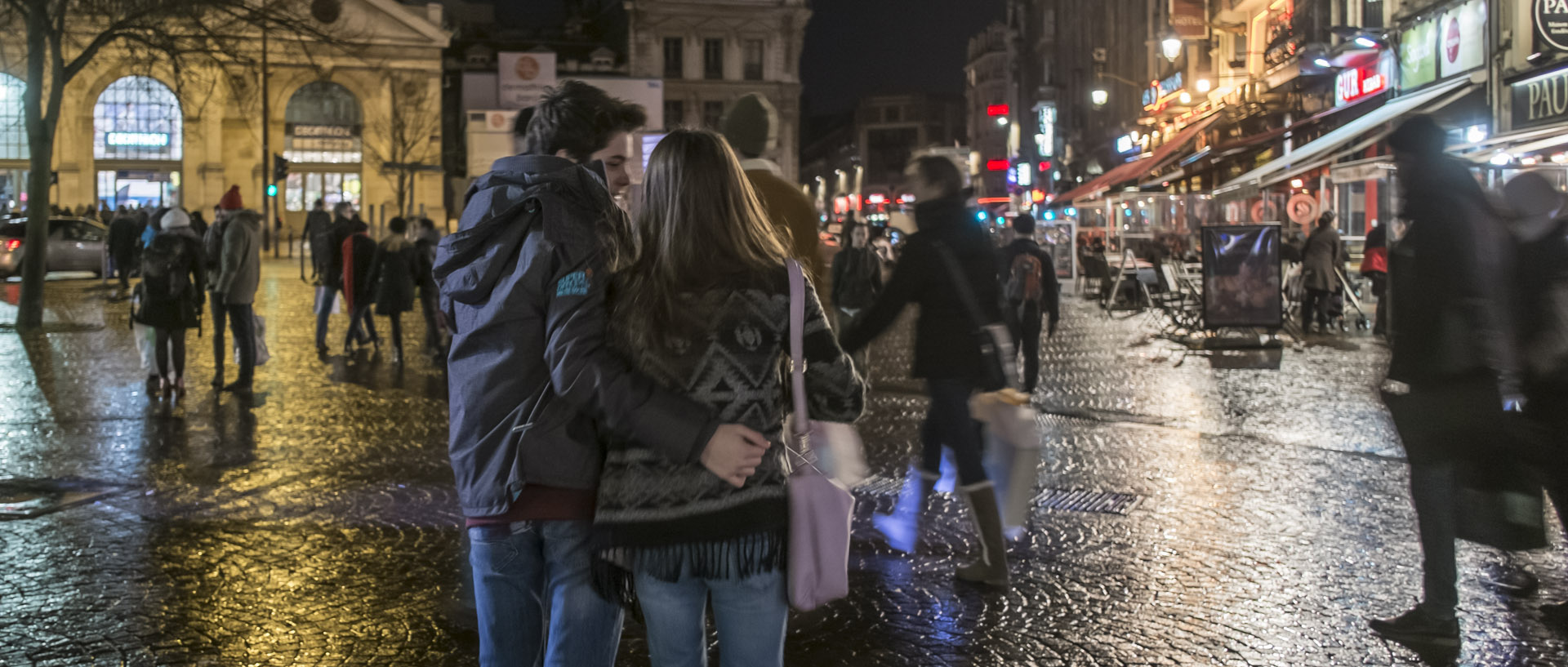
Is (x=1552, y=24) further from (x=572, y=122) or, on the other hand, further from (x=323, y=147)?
(x=323, y=147)

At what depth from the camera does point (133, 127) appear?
5747cm

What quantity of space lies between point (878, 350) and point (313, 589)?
11132mm

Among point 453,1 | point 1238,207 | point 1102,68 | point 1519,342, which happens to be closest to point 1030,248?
point 1519,342

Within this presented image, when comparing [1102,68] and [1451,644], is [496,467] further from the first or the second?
[1102,68]

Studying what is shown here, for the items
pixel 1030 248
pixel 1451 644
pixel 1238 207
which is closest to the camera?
pixel 1451 644

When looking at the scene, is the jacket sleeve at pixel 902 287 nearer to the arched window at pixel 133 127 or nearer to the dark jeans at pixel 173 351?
the dark jeans at pixel 173 351

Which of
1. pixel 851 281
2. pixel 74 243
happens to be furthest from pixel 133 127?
pixel 851 281

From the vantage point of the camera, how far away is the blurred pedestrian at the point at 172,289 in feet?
33.3

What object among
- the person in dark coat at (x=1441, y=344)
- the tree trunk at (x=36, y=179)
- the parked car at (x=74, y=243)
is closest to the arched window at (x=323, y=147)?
the parked car at (x=74, y=243)

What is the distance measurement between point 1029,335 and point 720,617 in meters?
8.21

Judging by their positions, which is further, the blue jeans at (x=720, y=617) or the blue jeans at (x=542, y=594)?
the blue jeans at (x=542, y=594)

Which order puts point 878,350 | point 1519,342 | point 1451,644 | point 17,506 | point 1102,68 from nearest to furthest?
1. point 1451,644
2. point 1519,342
3. point 17,506
4. point 878,350
5. point 1102,68

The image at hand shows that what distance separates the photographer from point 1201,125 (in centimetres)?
3353

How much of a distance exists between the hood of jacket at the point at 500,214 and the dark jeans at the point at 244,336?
9.05 metres
